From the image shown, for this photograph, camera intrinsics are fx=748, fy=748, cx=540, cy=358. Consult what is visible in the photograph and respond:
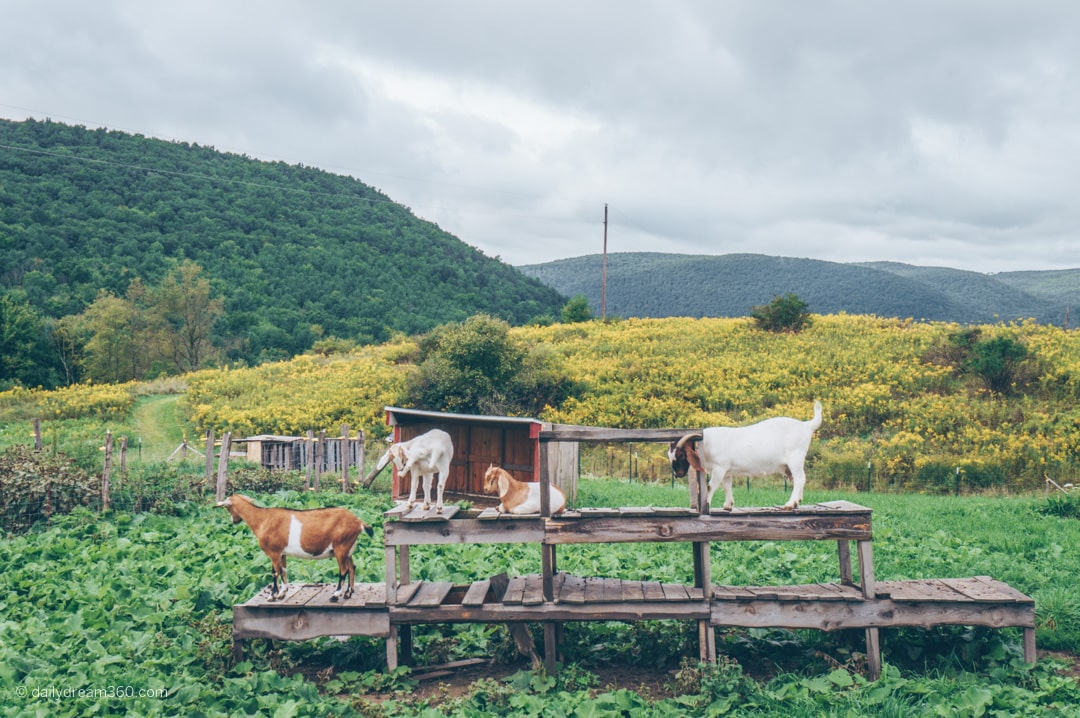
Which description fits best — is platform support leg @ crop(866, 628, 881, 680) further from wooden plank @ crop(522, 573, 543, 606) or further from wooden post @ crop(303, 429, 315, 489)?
wooden post @ crop(303, 429, 315, 489)

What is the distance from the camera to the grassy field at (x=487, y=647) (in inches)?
262

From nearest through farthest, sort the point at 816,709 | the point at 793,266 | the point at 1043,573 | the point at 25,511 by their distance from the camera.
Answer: the point at 816,709
the point at 1043,573
the point at 25,511
the point at 793,266

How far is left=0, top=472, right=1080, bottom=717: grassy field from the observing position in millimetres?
6656

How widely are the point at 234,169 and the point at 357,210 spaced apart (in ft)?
46.6

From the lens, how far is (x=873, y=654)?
7.43 m

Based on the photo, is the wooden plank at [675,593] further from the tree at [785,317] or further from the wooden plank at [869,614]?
the tree at [785,317]

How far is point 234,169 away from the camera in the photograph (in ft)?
266

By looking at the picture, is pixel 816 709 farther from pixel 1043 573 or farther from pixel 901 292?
pixel 901 292

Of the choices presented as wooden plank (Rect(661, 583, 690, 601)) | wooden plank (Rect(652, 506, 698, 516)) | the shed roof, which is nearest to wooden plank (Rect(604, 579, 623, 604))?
wooden plank (Rect(661, 583, 690, 601))

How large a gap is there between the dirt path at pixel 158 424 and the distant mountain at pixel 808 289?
8271 cm

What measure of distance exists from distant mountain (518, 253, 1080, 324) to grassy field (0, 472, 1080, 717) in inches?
3889

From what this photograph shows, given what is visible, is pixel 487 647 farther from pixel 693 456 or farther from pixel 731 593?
pixel 693 456

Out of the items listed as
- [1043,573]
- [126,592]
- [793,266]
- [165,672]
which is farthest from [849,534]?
[793,266]

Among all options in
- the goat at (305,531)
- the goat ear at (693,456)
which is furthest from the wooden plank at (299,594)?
the goat ear at (693,456)
